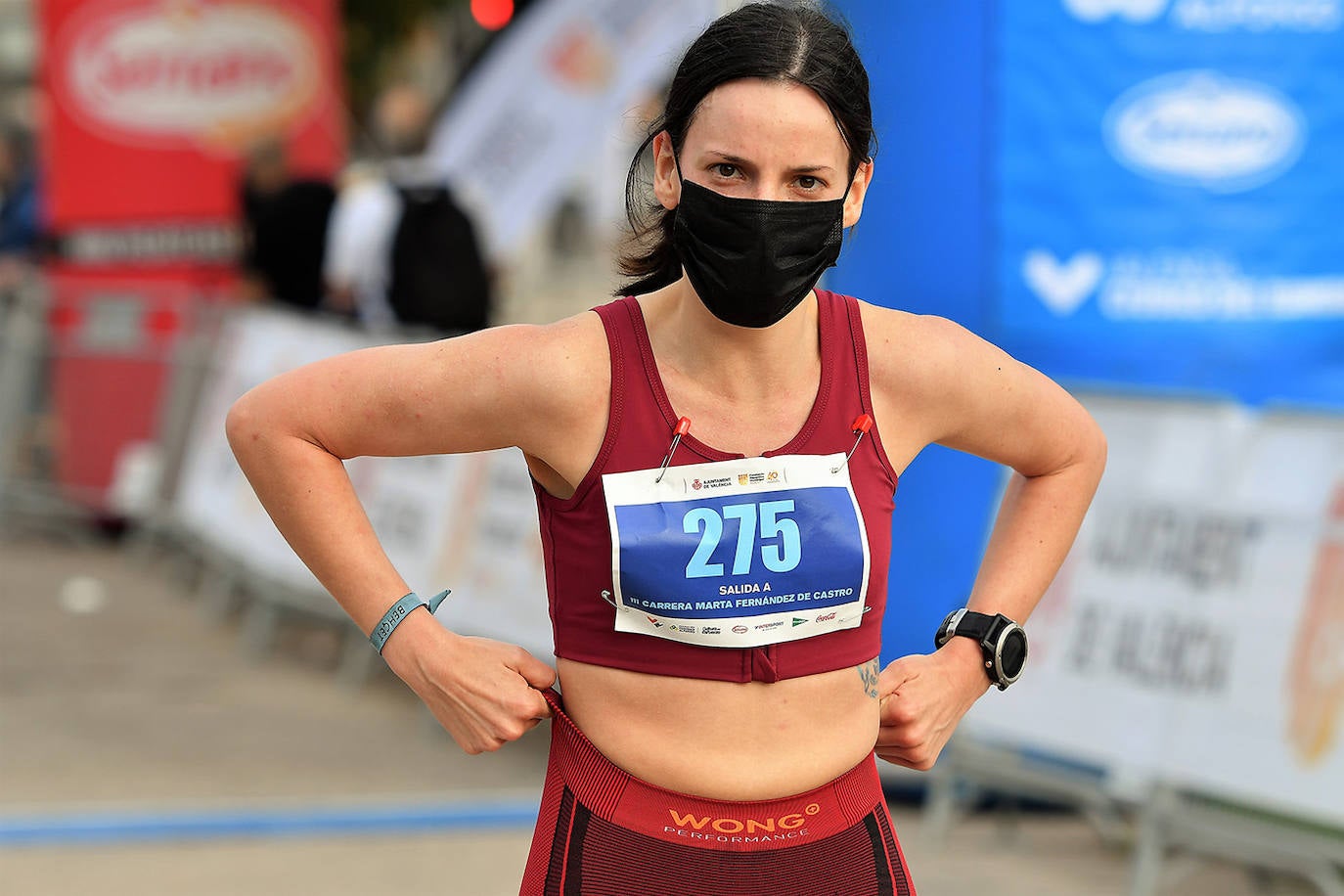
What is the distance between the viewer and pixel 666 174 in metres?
2.31

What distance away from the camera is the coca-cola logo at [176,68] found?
9969 mm

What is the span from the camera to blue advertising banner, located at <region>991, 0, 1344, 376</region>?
5.84 meters

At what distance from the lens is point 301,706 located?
6961mm

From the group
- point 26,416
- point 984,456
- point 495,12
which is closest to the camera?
point 984,456

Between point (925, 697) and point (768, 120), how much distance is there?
87cm

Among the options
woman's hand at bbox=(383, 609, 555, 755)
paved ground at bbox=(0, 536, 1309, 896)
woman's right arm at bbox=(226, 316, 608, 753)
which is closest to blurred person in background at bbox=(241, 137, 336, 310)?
paved ground at bbox=(0, 536, 1309, 896)

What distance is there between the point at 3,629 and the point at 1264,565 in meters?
5.88

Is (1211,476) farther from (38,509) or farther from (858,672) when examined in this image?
(38,509)

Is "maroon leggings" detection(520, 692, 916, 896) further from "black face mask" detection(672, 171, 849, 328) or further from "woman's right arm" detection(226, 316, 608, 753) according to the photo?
"black face mask" detection(672, 171, 849, 328)

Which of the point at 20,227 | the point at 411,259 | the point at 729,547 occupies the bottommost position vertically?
the point at 20,227

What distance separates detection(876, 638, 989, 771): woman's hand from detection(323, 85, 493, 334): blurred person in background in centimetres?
560

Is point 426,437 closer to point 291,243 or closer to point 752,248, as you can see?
point 752,248

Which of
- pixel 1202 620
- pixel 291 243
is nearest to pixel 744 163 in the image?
pixel 1202 620

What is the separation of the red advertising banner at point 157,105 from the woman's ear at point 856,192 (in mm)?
8294
